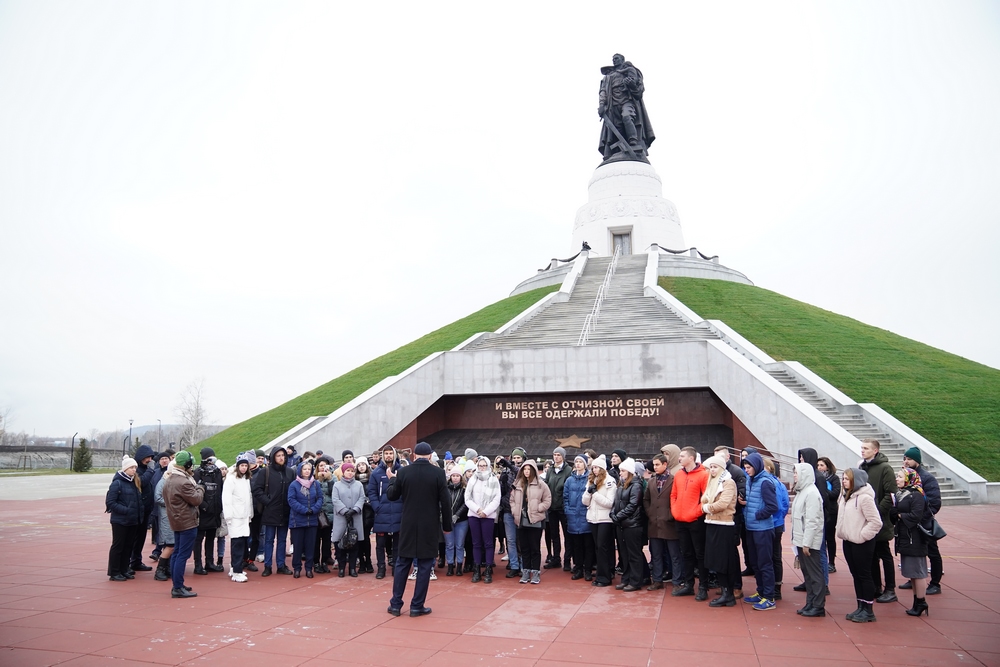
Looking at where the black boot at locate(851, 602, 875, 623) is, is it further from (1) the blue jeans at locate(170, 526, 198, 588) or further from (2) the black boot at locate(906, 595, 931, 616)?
(1) the blue jeans at locate(170, 526, 198, 588)

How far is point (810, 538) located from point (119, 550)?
7.50 metres

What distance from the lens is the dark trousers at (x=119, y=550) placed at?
25.0ft

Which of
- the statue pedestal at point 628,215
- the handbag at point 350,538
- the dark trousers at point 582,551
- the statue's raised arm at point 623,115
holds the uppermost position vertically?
the statue's raised arm at point 623,115

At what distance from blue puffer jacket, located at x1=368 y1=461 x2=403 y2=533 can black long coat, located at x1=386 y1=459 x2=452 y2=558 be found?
1.40 metres

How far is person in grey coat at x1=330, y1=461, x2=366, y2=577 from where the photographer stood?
7867 mm

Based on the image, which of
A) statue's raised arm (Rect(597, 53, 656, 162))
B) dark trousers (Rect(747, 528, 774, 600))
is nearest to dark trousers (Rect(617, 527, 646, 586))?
dark trousers (Rect(747, 528, 774, 600))

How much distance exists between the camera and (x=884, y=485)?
20.8 feet

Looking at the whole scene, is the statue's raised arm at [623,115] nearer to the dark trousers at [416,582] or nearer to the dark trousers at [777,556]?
the dark trousers at [777,556]

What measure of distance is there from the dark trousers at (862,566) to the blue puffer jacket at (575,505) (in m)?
2.76

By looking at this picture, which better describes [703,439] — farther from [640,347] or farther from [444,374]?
[444,374]

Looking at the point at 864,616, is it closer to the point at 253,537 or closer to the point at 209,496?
the point at 253,537

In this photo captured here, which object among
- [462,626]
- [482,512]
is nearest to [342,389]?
[482,512]

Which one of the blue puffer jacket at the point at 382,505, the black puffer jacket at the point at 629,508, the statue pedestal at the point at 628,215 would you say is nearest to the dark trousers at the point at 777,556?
the black puffer jacket at the point at 629,508

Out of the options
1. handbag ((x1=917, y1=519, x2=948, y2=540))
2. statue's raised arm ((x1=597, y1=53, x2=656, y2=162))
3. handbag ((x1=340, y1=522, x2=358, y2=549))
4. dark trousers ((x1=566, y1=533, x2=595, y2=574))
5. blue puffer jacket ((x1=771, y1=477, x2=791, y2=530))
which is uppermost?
statue's raised arm ((x1=597, y1=53, x2=656, y2=162))
